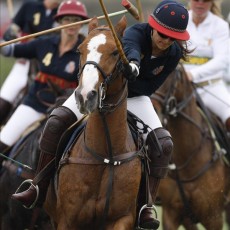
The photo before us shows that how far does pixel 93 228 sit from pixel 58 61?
3037mm

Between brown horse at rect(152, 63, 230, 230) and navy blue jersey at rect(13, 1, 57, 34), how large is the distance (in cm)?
265

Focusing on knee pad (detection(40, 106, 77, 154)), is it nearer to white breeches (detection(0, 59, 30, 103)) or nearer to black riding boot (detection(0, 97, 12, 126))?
black riding boot (detection(0, 97, 12, 126))

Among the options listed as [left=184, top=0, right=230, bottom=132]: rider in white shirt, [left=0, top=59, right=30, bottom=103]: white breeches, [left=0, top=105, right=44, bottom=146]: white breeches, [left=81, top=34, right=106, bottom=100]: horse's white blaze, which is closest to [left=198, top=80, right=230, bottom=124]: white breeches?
[left=184, top=0, right=230, bottom=132]: rider in white shirt

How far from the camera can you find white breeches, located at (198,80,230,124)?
10.6m

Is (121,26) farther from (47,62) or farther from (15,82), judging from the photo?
(15,82)

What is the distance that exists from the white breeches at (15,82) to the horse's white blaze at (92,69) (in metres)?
4.60

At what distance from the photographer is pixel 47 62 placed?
9781 mm

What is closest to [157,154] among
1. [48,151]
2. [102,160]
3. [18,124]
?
[102,160]

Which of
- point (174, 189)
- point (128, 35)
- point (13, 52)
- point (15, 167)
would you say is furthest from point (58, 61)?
point (128, 35)

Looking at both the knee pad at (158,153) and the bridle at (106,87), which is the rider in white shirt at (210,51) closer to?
the knee pad at (158,153)

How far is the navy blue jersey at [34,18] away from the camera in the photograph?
1199 cm

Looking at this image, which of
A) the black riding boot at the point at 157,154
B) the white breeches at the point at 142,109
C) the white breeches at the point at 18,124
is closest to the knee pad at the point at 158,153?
the black riding boot at the point at 157,154

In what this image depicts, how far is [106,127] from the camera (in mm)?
7004

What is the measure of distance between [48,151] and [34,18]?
4.66m
